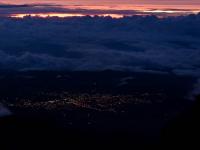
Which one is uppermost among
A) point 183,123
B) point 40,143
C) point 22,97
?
point 183,123

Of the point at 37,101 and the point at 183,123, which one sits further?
the point at 37,101

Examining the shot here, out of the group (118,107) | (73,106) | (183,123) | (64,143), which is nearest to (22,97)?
(73,106)

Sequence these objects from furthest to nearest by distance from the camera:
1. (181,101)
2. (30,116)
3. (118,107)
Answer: (181,101)
(118,107)
(30,116)

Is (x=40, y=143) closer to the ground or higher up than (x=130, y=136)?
higher up

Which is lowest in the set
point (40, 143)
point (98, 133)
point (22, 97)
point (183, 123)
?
point (22, 97)

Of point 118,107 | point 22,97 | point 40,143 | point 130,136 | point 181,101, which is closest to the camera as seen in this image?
point 40,143

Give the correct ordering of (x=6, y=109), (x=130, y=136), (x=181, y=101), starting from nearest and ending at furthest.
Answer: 1. (x=130, y=136)
2. (x=6, y=109)
3. (x=181, y=101)

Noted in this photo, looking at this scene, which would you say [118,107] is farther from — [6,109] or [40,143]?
[40,143]

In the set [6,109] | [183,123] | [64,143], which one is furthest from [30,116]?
[183,123]

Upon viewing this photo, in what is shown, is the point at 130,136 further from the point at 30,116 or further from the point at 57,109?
the point at 57,109
